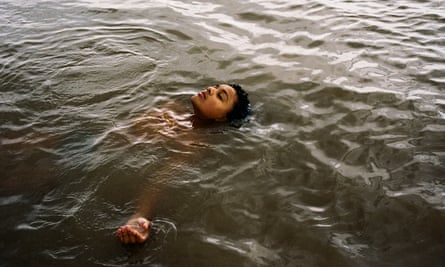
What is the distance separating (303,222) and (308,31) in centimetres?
422

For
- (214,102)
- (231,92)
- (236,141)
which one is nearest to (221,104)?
(214,102)

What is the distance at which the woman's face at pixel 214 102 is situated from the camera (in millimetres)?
4492

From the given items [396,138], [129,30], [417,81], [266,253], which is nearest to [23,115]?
[129,30]

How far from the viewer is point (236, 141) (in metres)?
4.30

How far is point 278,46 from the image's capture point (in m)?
6.18

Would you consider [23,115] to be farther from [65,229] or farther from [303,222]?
[303,222]

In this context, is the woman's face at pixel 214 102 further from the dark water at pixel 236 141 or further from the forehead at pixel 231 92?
the dark water at pixel 236 141

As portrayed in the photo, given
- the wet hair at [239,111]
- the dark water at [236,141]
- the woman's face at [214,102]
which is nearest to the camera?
the dark water at [236,141]

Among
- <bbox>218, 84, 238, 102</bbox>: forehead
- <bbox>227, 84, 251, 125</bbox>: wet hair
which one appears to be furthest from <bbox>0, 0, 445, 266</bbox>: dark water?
<bbox>218, 84, 238, 102</bbox>: forehead

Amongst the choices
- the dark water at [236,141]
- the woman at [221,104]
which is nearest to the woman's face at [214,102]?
the woman at [221,104]

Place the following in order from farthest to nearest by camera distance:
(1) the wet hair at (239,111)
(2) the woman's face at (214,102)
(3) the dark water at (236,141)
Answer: (1) the wet hair at (239,111) < (2) the woman's face at (214,102) < (3) the dark water at (236,141)

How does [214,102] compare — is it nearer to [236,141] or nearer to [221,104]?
[221,104]

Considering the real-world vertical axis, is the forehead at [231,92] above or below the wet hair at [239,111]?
above

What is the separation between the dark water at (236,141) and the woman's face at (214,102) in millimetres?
208
